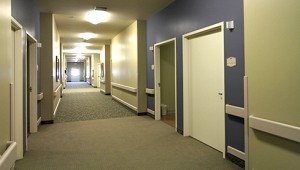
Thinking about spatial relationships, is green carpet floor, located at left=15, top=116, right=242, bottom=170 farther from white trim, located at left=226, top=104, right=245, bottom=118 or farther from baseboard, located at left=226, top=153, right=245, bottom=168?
white trim, located at left=226, top=104, right=245, bottom=118

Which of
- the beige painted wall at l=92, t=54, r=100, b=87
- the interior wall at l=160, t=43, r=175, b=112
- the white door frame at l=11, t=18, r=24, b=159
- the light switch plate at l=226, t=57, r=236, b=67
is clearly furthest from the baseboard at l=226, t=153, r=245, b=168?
the beige painted wall at l=92, t=54, r=100, b=87

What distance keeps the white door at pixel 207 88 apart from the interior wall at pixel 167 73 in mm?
2463

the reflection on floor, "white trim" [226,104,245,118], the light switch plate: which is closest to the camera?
"white trim" [226,104,245,118]

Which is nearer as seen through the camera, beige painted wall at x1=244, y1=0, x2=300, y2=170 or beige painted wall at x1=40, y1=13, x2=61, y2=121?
beige painted wall at x1=244, y1=0, x2=300, y2=170

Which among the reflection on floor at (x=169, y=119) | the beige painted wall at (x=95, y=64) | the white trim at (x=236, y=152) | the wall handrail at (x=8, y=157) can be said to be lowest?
the reflection on floor at (x=169, y=119)

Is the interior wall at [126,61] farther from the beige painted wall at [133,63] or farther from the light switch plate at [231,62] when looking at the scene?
the light switch plate at [231,62]

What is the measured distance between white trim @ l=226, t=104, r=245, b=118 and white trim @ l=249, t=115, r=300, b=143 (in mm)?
496

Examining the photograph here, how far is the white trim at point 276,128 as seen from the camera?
6.90 ft

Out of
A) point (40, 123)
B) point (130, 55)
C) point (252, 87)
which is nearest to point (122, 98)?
point (130, 55)

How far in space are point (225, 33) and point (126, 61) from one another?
5565 millimetres

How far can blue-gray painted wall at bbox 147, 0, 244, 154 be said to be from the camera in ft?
10.6

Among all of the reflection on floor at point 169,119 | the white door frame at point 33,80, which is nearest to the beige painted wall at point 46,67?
the white door frame at point 33,80

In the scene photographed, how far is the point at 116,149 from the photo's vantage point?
160 inches

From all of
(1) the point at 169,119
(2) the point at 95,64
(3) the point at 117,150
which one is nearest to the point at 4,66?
(3) the point at 117,150
